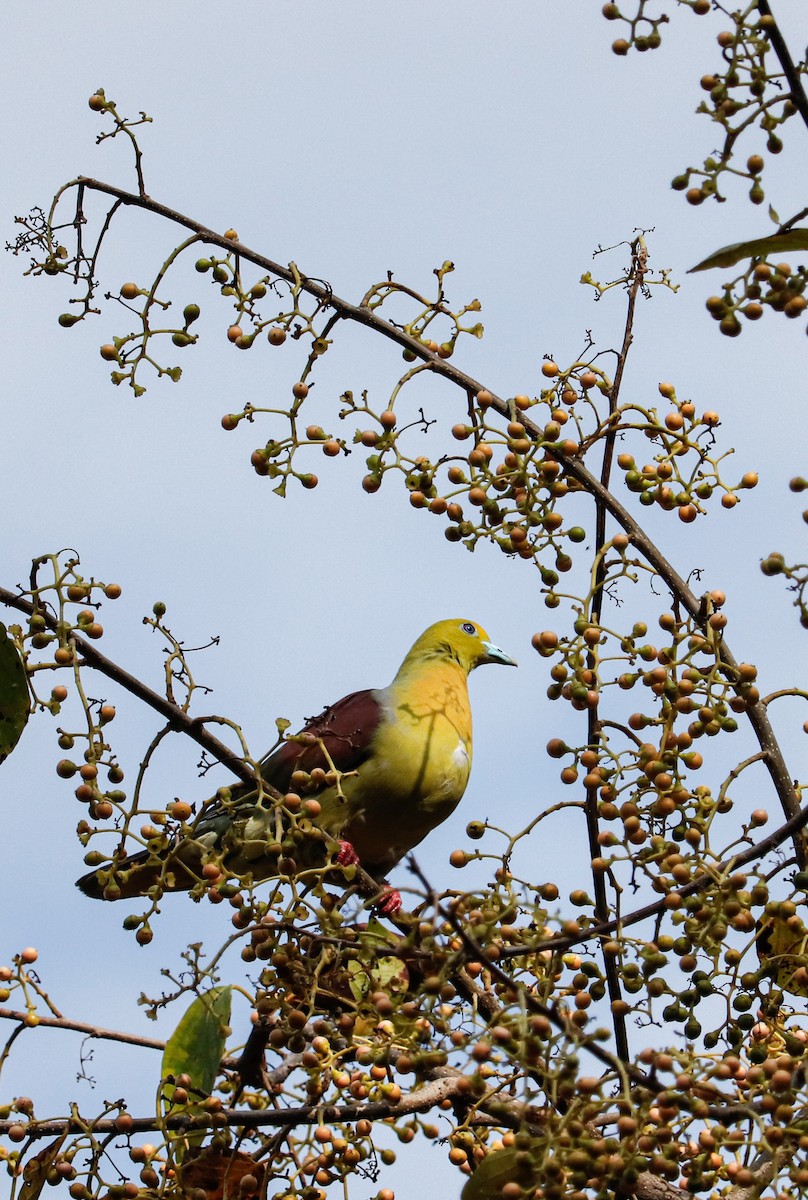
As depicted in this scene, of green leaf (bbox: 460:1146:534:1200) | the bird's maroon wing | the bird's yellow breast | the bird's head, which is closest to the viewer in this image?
green leaf (bbox: 460:1146:534:1200)

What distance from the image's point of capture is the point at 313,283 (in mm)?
2975

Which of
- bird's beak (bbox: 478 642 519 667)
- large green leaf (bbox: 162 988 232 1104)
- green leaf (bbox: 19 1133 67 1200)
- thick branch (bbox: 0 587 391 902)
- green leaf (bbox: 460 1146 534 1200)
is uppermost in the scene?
bird's beak (bbox: 478 642 519 667)

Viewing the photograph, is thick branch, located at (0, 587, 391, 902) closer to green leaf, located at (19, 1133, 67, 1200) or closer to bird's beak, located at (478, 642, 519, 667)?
green leaf, located at (19, 1133, 67, 1200)

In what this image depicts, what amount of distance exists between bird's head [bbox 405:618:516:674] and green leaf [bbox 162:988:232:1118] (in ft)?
8.04

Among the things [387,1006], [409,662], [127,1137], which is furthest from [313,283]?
[409,662]

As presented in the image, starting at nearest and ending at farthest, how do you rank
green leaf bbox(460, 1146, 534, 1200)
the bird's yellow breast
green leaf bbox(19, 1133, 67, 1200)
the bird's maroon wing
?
green leaf bbox(460, 1146, 534, 1200) < green leaf bbox(19, 1133, 67, 1200) < the bird's maroon wing < the bird's yellow breast

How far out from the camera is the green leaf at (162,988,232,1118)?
8.96 feet

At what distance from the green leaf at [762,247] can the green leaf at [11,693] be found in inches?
54.5

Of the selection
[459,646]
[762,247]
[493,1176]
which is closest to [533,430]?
[762,247]

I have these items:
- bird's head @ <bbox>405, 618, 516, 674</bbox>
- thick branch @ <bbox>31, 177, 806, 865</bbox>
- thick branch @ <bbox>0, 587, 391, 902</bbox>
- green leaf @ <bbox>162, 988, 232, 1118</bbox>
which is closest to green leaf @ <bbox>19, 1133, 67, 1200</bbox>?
green leaf @ <bbox>162, 988, 232, 1118</bbox>

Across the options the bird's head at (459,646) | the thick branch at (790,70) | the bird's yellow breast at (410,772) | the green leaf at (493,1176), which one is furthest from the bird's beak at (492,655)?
the thick branch at (790,70)

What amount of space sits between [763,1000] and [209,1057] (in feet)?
3.19

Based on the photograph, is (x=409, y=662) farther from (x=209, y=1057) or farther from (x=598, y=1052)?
(x=598, y=1052)

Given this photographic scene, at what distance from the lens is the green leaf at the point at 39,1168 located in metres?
2.70
